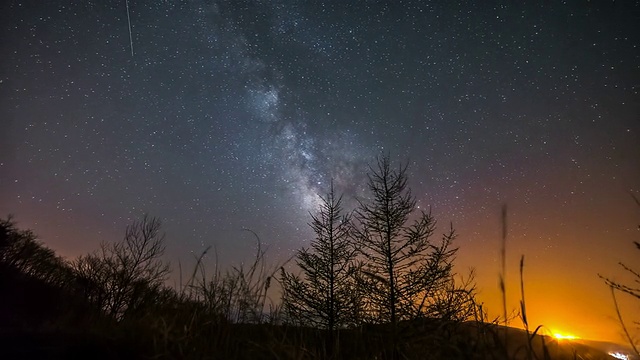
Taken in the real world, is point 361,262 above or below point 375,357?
above

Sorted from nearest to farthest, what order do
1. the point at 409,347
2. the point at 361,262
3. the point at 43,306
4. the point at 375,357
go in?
the point at 409,347, the point at 375,357, the point at 361,262, the point at 43,306

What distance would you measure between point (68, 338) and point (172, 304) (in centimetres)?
148

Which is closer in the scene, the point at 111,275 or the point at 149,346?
the point at 149,346

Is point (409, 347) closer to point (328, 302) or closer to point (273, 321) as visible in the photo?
point (273, 321)

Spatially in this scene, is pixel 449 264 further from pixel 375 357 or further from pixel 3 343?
pixel 3 343

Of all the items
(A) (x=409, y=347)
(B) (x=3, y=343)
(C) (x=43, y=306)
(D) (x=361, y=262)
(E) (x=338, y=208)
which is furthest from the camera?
(C) (x=43, y=306)

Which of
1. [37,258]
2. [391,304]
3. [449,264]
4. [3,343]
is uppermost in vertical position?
[37,258]

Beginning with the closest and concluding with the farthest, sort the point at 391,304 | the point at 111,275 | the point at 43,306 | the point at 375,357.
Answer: the point at 375,357 → the point at 391,304 → the point at 43,306 → the point at 111,275

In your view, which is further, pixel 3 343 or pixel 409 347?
pixel 409 347

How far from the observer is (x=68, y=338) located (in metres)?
3.00

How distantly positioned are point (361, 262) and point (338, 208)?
3.89 m

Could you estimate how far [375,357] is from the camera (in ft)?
12.3

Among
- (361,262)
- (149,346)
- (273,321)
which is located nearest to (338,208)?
(361,262)

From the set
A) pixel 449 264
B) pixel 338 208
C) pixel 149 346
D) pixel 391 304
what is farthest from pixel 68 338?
pixel 338 208
